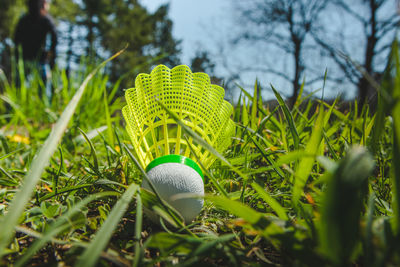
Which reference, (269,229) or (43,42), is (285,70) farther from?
(269,229)

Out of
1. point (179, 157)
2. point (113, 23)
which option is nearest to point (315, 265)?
point (179, 157)

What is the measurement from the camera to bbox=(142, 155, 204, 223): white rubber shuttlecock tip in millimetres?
541

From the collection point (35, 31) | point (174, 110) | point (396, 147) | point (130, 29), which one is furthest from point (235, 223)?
point (130, 29)

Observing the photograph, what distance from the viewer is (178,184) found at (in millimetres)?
550

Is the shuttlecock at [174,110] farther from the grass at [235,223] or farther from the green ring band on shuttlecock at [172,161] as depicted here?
the grass at [235,223]

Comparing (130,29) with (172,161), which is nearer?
(172,161)

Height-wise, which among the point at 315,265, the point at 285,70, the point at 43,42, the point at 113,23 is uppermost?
the point at 113,23

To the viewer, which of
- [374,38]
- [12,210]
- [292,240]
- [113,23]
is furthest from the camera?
[113,23]

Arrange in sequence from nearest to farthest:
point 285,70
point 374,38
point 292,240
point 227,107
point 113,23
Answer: point 292,240 → point 227,107 → point 374,38 → point 285,70 → point 113,23

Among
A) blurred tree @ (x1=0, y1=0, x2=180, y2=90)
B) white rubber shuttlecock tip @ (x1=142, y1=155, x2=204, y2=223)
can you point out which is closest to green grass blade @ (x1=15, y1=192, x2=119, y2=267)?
white rubber shuttlecock tip @ (x1=142, y1=155, x2=204, y2=223)

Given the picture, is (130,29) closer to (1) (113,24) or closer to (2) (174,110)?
(1) (113,24)

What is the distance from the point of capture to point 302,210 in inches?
17.9

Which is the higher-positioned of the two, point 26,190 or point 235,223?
point 26,190

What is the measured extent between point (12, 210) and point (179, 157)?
395mm
